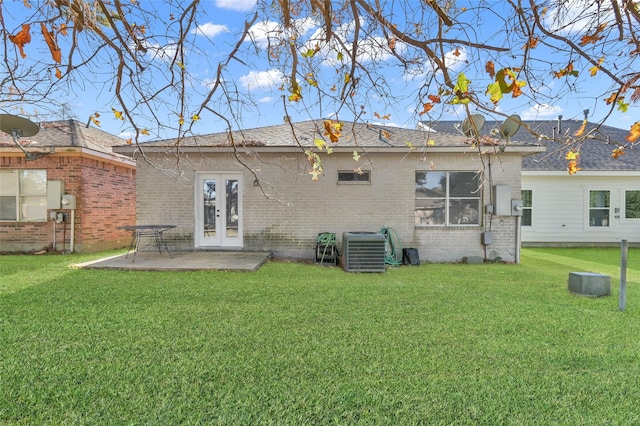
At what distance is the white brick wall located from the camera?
29.2ft

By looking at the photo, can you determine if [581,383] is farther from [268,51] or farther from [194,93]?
[194,93]

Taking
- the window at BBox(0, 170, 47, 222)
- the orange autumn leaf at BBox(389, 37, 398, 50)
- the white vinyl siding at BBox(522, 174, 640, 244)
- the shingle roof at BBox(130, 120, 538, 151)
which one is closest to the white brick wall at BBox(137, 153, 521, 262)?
the shingle roof at BBox(130, 120, 538, 151)

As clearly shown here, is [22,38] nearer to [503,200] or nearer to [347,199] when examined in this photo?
[347,199]

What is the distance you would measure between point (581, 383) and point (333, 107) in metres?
3.43

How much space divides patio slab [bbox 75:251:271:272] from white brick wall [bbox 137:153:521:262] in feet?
2.72

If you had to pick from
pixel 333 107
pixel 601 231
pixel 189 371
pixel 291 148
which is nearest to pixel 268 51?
pixel 333 107

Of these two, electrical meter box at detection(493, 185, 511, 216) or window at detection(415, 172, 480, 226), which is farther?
window at detection(415, 172, 480, 226)

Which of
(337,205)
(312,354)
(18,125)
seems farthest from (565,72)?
(18,125)

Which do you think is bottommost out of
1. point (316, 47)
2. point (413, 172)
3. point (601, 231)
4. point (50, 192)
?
point (601, 231)

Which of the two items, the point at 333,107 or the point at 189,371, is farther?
the point at 333,107

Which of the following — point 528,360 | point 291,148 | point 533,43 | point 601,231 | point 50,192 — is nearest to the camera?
point 533,43

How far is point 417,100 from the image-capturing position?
11.1ft

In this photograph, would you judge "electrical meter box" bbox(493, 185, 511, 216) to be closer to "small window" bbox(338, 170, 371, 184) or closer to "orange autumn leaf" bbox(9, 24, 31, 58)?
"small window" bbox(338, 170, 371, 184)

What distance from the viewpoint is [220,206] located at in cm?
923
